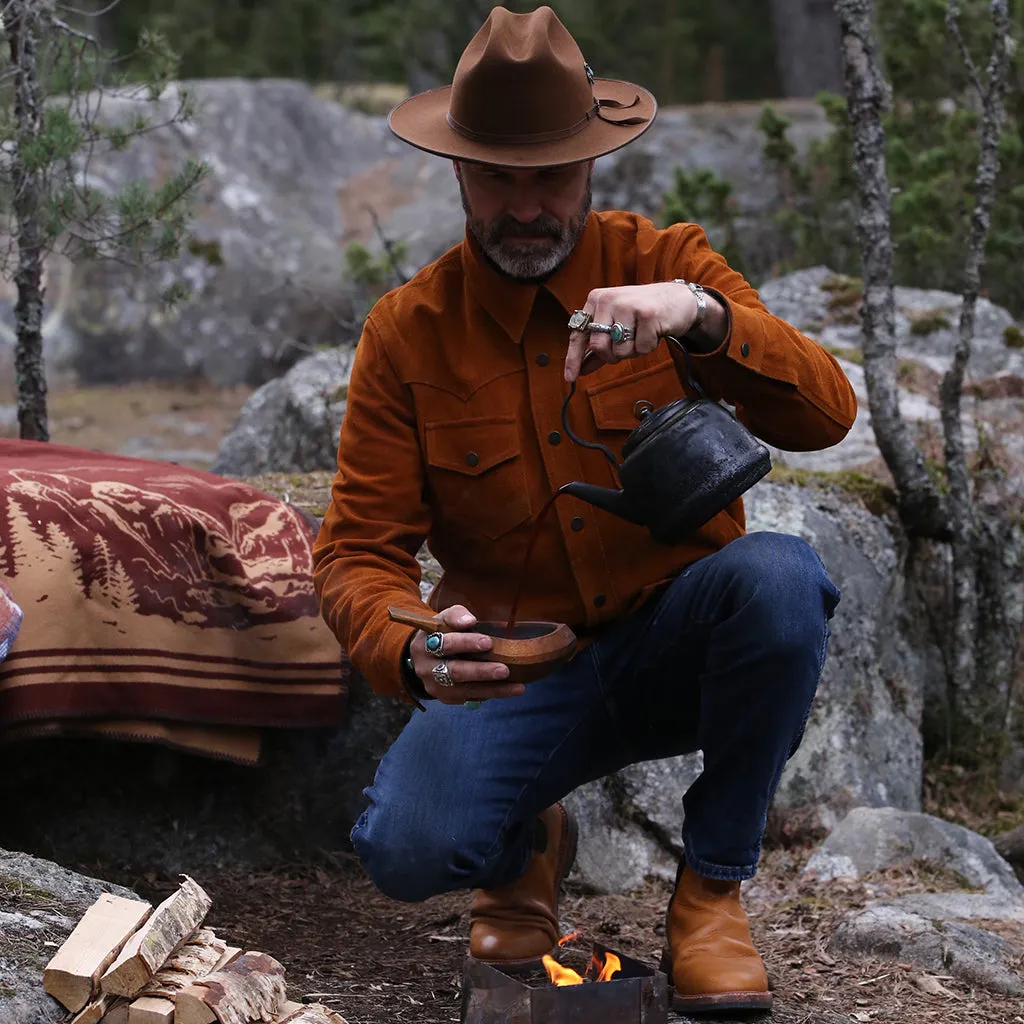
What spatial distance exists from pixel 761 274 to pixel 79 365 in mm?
4773

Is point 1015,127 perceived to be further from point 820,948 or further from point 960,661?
point 820,948

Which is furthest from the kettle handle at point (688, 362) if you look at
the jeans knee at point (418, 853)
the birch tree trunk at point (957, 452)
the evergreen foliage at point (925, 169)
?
the evergreen foliage at point (925, 169)

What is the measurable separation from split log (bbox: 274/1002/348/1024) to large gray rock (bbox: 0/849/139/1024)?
36 cm

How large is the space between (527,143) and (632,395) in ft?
1.73

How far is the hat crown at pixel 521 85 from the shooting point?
2.69m

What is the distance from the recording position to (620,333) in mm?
2396

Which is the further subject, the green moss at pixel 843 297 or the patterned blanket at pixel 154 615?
the green moss at pixel 843 297

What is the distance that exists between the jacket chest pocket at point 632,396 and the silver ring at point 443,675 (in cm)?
64

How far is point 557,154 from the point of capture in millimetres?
2664

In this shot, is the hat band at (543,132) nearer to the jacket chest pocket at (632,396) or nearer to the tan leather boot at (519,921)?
the jacket chest pocket at (632,396)

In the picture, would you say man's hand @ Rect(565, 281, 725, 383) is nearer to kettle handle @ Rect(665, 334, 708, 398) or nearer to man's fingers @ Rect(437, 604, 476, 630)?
kettle handle @ Rect(665, 334, 708, 398)

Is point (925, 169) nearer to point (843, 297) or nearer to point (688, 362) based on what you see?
point (843, 297)

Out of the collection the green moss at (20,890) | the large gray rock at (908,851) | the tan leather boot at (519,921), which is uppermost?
the green moss at (20,890)

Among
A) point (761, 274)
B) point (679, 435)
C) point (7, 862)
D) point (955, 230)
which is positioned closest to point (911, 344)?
point (955, 230)
